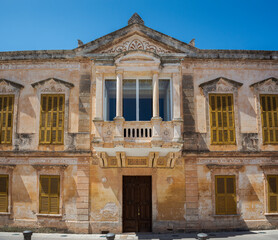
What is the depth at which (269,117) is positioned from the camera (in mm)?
13328

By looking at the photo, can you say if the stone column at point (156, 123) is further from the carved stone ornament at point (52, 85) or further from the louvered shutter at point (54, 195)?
the louvered shutter at point (54, 195)

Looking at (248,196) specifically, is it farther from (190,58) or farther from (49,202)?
(49,202)

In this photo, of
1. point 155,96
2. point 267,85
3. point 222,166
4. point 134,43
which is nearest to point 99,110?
point 155,96

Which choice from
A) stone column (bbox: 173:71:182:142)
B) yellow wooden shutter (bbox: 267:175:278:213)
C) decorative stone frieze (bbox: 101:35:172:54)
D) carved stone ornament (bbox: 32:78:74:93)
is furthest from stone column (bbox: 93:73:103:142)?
yellow wooden shutter (bbox: 267:175:278:213)

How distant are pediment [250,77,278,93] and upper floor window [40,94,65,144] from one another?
9346 mm

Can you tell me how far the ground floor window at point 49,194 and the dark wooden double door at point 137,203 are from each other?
3096mm

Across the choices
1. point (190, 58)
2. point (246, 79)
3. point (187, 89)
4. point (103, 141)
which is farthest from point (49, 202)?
point (246, 79)

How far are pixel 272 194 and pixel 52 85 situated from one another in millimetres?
11583

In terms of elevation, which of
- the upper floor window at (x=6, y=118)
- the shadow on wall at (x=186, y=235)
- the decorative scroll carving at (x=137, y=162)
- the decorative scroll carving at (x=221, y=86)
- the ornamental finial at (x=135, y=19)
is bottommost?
the shadow on wall at (x=186, y=235)

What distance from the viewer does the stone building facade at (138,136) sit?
12406 mm

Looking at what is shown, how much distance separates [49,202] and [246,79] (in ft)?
36.2

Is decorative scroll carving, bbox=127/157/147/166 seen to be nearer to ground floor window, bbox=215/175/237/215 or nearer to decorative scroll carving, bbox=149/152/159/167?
decorative scroll carving, bbox=149/152/159/167

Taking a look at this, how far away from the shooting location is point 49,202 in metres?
12.6

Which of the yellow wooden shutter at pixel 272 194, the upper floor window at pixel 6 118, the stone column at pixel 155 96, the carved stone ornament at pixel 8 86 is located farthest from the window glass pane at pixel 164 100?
the upper floor window at pixel 6 118
